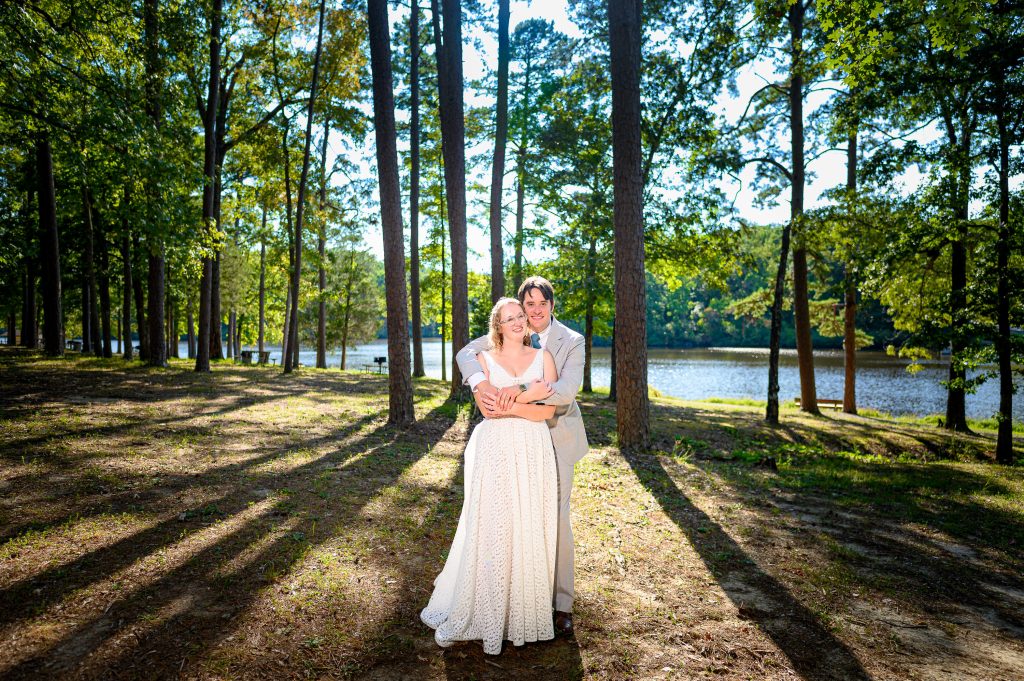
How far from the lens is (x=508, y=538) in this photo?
3.35m

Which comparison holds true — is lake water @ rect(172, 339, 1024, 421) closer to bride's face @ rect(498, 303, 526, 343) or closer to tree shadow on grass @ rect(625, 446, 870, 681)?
tree shadow on grass @ rect(625, 446, 870, 681)

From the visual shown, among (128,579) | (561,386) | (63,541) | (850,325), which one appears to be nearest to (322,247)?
(850,325)

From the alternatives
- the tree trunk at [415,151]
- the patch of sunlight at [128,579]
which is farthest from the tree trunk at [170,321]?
the patch of sunlight at [128,579]

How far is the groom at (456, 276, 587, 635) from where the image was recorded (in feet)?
11.6

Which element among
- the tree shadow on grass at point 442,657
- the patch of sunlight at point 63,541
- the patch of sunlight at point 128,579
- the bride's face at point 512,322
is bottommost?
the tree shadow on grass at point 442,657

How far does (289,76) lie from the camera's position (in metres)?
19.9

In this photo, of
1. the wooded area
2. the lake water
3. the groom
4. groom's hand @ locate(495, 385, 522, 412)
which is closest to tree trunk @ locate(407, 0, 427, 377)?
the wooded area

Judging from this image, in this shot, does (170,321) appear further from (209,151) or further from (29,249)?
(209,151)

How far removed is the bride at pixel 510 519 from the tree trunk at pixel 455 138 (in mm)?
9279

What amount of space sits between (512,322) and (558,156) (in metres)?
16.4

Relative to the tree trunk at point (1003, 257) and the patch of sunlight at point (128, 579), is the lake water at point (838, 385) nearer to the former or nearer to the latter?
the tree trunk at point (1003, 257)

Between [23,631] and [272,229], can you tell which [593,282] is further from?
[272,229]

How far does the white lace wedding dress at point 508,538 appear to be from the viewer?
132 inches

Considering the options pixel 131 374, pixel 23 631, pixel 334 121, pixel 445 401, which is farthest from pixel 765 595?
pixel 334 121
